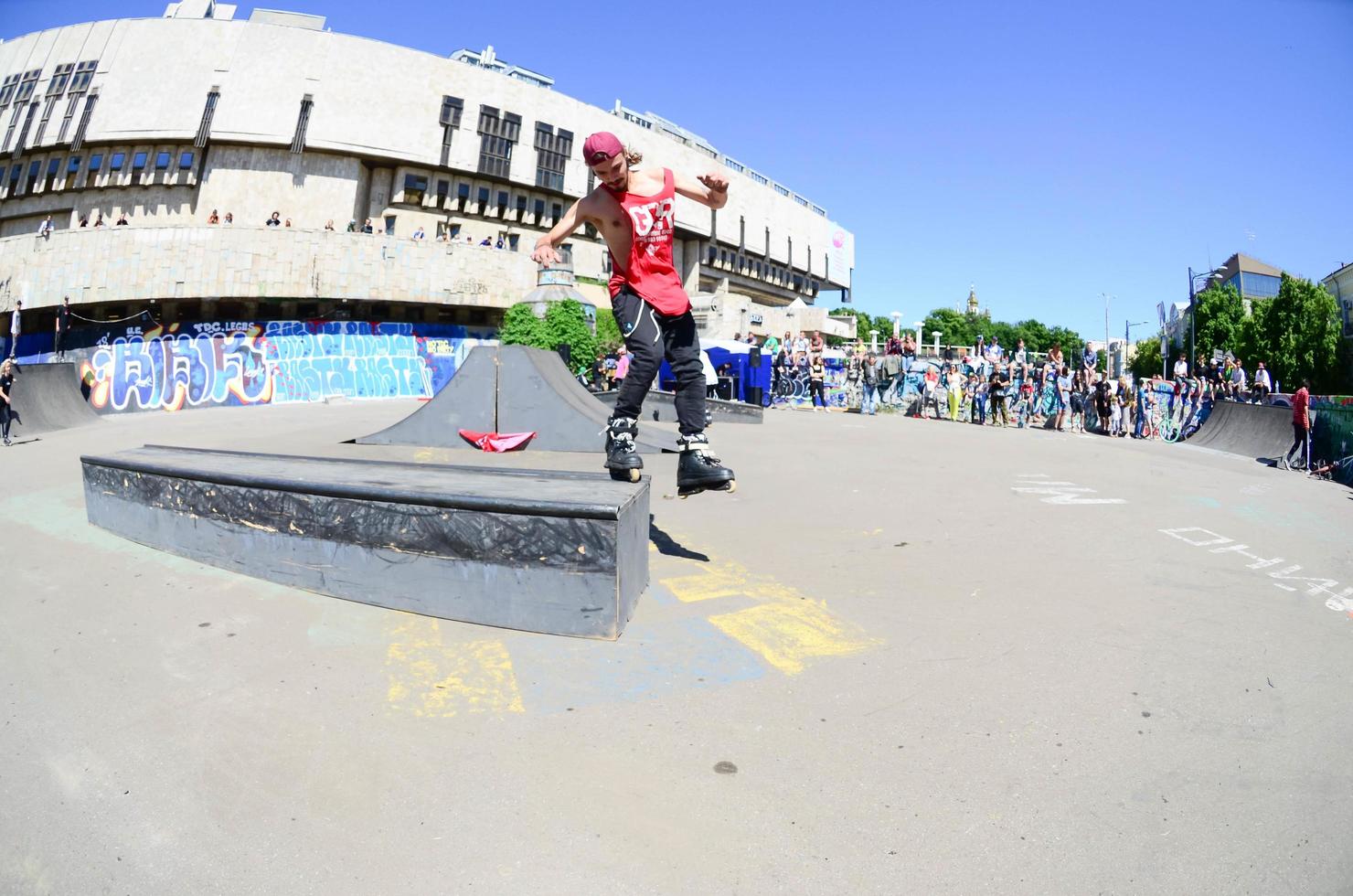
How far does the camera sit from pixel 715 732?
2.23m

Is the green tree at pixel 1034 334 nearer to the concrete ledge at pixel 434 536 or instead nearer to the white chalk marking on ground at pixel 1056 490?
the white chalk marking on ground at pixel 1056 490

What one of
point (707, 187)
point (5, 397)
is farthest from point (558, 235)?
point (5, 397)

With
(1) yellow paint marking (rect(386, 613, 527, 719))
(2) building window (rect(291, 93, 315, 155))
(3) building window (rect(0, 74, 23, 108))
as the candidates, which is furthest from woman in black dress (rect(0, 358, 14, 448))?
(3) building window (rect(0, 74, 23, 108))

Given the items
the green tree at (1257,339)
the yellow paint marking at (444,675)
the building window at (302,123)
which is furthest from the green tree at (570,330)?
the green tree at (1257,339)

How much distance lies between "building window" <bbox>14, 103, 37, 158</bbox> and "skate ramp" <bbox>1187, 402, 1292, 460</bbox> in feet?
192

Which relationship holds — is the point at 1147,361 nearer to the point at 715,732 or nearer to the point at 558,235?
the point at 558,235

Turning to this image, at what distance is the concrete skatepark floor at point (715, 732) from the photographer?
1656 mm

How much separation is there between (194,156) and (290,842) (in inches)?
1959

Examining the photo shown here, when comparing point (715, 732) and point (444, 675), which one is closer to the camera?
point (715, 732)

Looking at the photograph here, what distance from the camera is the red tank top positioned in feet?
14.0

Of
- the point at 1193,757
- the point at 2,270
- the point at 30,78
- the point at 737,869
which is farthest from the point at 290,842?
the point at 30,78

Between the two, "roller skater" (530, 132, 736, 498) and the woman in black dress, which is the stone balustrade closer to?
the woman in black dress

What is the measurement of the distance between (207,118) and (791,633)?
4901 centimetres

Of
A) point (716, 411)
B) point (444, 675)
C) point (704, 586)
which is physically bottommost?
point (444, 675)
